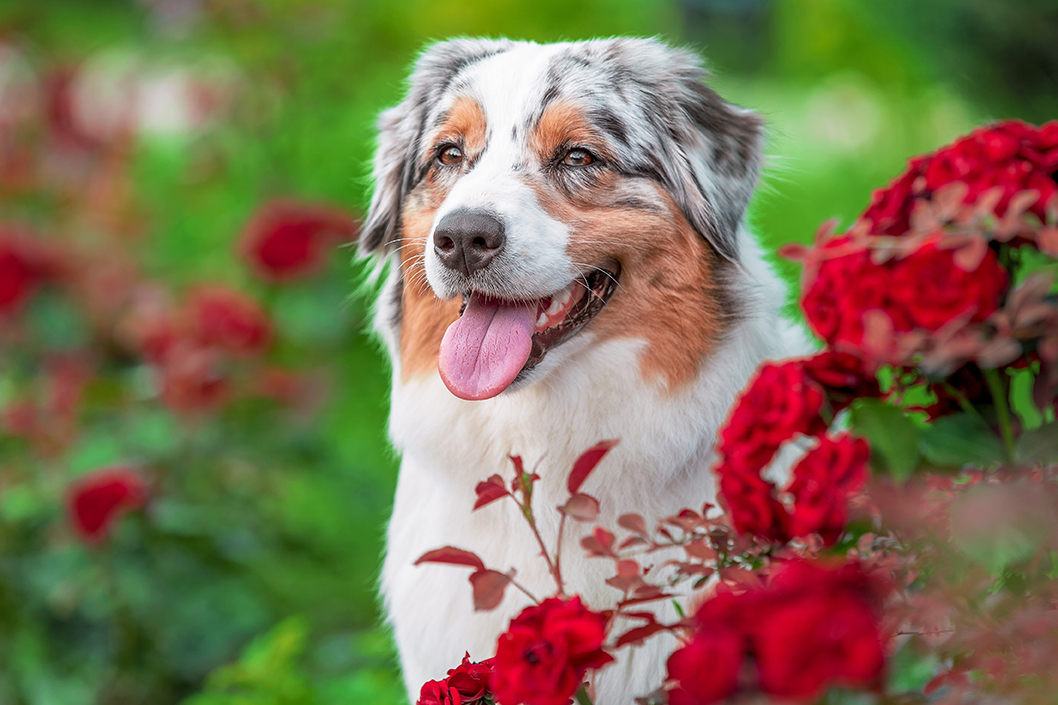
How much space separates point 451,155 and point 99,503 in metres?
1.73

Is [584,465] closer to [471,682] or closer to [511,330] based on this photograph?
[471,682]

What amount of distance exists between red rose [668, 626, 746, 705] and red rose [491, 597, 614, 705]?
0.21m

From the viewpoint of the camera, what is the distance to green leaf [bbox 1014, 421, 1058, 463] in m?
1.21

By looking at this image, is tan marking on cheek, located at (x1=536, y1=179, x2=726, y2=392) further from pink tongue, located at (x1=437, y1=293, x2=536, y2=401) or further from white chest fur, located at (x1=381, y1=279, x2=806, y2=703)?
pink tongue, located at (x1=437, y1=293, x2=536, y2=401)

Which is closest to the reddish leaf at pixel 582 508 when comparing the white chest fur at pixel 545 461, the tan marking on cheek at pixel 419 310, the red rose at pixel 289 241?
the white chest fur at pixel 545 461

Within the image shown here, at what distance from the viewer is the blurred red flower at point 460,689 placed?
141cm

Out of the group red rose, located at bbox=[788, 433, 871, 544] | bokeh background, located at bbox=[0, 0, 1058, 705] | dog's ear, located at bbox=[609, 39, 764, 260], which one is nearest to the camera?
red rose, located at bbox=[788, 433, 871, 544]

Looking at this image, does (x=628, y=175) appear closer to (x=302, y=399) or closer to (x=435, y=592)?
(x=435, y=592)

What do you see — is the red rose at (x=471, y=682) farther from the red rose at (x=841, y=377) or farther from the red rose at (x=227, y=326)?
the red rose at (x=227, y=326)

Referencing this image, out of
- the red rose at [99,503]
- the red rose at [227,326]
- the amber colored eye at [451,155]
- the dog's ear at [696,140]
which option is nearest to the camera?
the dog's ear at [696,140]

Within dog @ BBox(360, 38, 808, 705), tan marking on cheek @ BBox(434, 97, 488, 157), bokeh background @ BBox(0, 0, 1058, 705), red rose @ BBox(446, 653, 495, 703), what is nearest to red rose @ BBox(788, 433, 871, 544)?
red rose @ BBox(446, 653, 495, 703)

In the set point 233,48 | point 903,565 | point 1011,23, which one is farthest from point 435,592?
point 1011,23

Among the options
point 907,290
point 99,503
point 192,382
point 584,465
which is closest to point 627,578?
point 584,465

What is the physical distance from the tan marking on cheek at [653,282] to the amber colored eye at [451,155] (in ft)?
1.03
